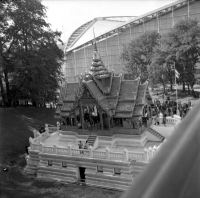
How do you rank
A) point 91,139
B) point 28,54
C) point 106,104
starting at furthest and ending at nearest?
1. point 28,54
2. point 91,139
3. point 106,104

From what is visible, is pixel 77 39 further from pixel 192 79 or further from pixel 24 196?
pixel 24 196

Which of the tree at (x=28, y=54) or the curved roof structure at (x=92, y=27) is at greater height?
the curved roof structure at (x=92, y=27)

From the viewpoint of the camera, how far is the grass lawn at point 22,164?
533 inches

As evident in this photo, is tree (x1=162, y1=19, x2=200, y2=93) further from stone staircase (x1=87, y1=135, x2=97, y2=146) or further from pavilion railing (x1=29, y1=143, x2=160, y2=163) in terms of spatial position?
pavilion railing (x1=29, y1=143, x2=160, y2=163)

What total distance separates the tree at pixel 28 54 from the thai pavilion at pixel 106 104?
988 centimetres

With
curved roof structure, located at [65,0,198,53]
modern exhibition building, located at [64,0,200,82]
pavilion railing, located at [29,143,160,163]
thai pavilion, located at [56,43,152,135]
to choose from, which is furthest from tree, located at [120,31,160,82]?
pavilion railing, located at [29,143,160,163]

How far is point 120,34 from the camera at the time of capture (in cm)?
5066

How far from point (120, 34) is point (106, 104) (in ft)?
123

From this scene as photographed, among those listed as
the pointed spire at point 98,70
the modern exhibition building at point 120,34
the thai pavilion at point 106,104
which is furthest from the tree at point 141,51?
the thai pavilion at point 106,104

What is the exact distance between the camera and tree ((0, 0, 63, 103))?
87.2 ft

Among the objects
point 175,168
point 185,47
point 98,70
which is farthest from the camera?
point 185,47

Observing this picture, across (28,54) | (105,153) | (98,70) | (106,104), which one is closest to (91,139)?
(105,153)

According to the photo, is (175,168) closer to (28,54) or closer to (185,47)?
(28,54)

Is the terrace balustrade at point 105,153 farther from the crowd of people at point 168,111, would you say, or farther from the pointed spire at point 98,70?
the crowd of people at point 168,111
